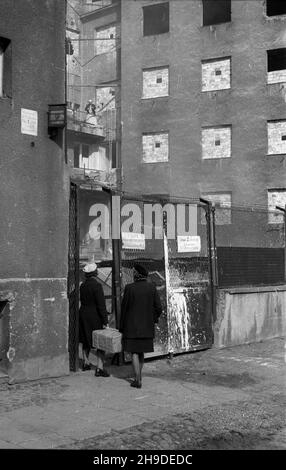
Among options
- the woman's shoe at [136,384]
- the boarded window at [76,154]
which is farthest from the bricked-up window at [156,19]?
the woman's shoe at [136,384]

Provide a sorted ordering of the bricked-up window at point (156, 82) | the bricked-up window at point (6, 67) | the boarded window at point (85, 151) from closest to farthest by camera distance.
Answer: the bricked-up window at point (6, 67) < the bricked-up window at point (156, 82) < the boarded window at point (85, 151)

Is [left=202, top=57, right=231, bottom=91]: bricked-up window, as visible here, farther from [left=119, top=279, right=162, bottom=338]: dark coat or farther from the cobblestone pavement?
the cobblestone pavement

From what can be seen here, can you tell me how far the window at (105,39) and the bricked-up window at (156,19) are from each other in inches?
120

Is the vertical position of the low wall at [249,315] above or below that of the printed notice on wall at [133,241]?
below

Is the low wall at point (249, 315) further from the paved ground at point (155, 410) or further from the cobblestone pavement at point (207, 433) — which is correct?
the cobblestone pavement at point (207, 433)

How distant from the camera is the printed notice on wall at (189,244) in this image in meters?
9.92

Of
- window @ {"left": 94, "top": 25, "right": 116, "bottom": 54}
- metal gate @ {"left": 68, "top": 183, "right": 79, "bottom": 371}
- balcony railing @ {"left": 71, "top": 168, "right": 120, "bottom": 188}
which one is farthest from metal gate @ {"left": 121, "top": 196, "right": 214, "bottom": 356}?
window @ {"left": 94, "top": 25, "right": 116, "bottom": 54}

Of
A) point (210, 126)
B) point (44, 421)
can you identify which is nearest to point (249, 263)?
point (44, 421)

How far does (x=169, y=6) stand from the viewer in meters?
33.3

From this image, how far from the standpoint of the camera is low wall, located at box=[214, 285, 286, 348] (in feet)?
35.0

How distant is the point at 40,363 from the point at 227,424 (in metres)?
2.81

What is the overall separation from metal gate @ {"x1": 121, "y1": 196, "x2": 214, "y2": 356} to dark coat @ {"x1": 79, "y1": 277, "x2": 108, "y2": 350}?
781 mm

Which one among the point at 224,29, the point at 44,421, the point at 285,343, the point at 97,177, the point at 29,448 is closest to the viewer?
the point at 29,448

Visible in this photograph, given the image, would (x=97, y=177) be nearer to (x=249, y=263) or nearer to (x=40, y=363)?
(x=249, y=263)
